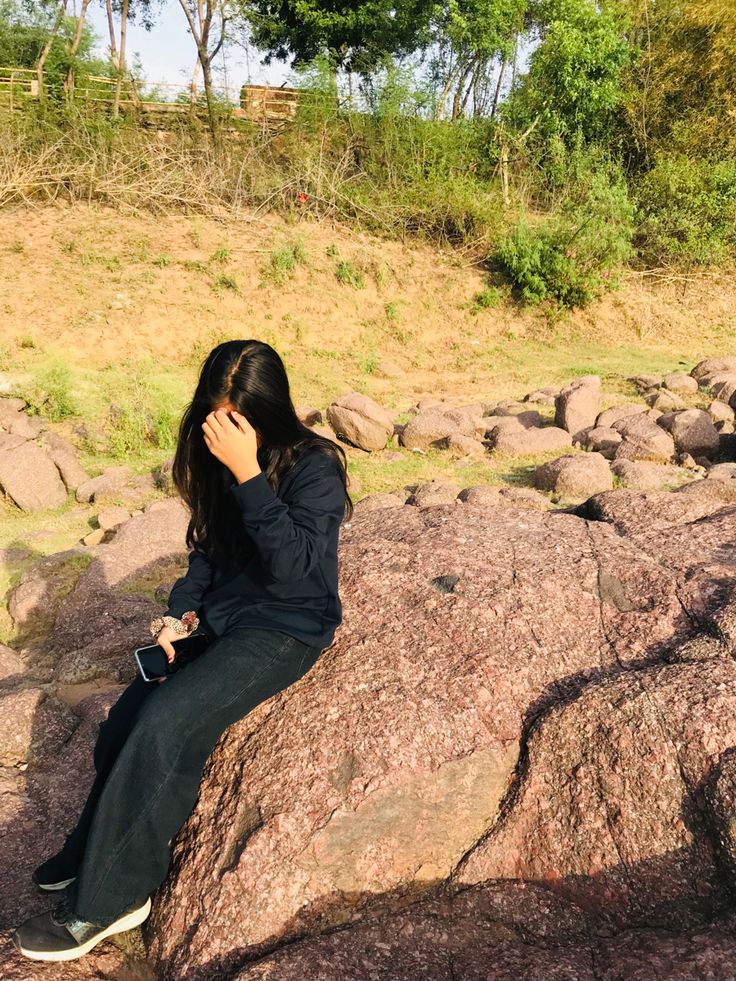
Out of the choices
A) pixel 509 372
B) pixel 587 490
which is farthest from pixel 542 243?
pixel 587 490

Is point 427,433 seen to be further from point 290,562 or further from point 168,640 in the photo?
point 290,562

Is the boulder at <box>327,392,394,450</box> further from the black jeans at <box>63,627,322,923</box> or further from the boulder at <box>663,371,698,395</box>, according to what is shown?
the black jeans at <box>63,627,322,923</box>

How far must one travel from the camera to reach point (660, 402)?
8945 millimetres

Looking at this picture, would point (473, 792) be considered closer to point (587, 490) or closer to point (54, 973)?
point (54, 973)

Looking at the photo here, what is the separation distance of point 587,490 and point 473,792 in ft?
14.8

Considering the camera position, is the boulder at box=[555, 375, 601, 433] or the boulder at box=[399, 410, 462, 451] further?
the boulder at box=[555, 375, 601, 433]

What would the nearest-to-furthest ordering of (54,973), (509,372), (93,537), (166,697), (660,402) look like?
(54,973) → (166,697) → (93,537) → (660,402) → (509,372)

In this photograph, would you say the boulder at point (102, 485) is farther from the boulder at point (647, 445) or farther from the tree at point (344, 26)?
the tree at point (344, 26)

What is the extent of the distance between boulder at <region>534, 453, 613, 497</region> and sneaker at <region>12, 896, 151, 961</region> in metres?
5.06

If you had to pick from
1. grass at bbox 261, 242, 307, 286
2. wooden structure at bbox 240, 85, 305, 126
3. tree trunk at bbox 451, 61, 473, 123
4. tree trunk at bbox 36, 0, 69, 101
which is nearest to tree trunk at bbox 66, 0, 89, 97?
tree trunk at bbox 36, 0, 69, 101

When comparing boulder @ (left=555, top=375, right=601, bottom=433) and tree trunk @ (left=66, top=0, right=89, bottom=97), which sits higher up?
tree trunk @ (left=66, top=0, right=89, bottom=97)

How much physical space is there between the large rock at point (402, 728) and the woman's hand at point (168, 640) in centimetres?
28

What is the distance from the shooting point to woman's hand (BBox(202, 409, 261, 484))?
204 centimetres

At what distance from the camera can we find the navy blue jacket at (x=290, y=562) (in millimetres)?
2021
